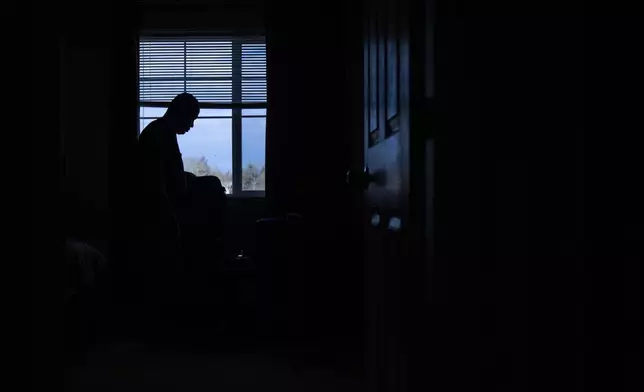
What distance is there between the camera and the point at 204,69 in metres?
5.44

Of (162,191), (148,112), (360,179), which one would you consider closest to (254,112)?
(148,112)

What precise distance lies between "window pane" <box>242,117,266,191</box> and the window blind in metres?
0.19

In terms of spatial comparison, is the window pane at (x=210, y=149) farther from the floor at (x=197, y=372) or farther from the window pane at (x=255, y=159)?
the floor at (x=197, y=372)

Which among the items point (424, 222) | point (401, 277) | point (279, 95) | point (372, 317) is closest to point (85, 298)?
point (279, 95)

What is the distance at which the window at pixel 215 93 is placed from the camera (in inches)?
213

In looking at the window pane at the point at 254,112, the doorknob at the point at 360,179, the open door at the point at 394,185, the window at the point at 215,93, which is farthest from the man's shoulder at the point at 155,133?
the doorknob at the point at 360,179

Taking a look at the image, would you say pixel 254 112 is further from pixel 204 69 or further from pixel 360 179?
pixel 360 179

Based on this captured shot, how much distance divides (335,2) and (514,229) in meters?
4.47

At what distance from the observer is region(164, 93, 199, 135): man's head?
4309mm

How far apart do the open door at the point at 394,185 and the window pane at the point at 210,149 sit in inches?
152

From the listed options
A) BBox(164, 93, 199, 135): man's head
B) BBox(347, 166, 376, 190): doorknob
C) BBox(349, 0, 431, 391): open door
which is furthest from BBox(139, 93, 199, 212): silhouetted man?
BBox(347, 166, 376, 190): doorknob

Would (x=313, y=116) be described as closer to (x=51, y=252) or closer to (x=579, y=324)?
(x=51, y=252)

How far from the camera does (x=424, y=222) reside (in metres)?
1.03

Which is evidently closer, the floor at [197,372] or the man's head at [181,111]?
the floor at [197,372]
